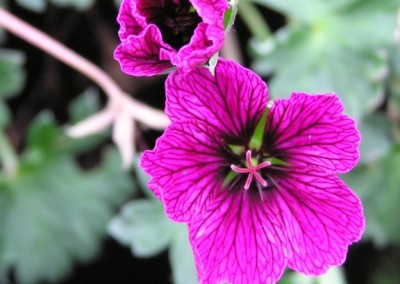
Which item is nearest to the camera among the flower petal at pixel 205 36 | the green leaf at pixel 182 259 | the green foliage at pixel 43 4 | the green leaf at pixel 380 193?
the flower petal at pixel 205 36

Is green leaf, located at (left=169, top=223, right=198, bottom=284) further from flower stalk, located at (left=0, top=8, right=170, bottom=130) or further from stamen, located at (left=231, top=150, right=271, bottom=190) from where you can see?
stamen, located at (left=231, top=150, right=271, bottom=190)

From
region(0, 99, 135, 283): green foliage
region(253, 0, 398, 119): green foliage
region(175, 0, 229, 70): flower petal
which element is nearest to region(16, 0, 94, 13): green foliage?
region(0, 99, 135, 283): green foliage

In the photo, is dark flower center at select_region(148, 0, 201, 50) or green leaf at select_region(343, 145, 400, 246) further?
green leaf at select_region(343, 145, 400, 246)

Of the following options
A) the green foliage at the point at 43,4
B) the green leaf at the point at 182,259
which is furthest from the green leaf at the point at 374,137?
the green foliage at the point at 43,4

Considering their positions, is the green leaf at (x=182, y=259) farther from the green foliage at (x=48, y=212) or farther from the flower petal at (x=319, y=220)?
the flower petal at (x=319, y=220)

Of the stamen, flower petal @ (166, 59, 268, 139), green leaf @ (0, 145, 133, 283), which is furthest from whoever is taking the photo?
green leaf @ (0, 145, 133, 283)

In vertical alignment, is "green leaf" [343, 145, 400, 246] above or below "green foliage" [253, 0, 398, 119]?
below

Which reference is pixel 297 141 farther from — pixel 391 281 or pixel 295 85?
pixel 391 281

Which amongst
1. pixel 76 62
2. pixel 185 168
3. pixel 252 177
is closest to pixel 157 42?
→ pixel 185 168
